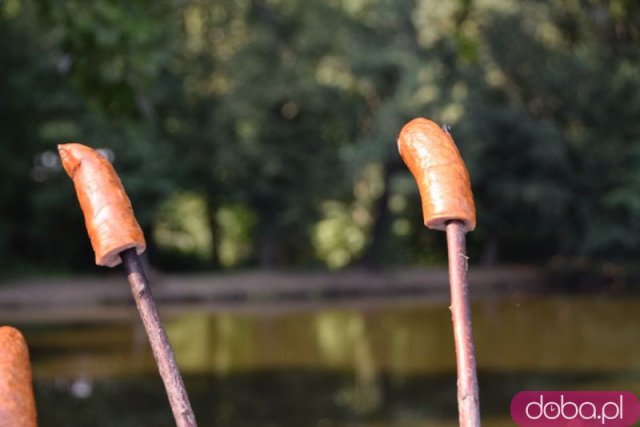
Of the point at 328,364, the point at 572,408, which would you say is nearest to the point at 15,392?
the point at 572,408

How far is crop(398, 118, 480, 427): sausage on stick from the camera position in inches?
53.1

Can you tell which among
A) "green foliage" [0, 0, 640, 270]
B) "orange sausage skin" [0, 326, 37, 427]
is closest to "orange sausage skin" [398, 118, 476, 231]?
"orange sausage skin" [0, 326, 37, 427]

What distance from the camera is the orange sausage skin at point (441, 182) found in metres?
1.37

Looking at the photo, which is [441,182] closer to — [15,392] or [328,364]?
[15,392]

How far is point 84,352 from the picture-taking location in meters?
19.0

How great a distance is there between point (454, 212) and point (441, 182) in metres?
0.04

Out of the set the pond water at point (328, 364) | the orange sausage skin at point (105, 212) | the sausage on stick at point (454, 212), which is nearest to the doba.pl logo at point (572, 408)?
the sausage on stick at point (454, 212)

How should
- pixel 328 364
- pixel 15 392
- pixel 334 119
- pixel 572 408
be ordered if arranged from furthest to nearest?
pixel 334 119 → pixel 328 364 → pixel 572 408 → pixel 15 392

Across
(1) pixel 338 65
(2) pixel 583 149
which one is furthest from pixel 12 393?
(2) pixel 583 149

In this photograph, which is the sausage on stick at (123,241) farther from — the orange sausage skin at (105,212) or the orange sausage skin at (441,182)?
the orange sausage skin at (441,182)

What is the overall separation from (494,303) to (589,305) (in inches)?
85.7

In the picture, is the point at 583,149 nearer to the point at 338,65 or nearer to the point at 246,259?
the point at 338,65

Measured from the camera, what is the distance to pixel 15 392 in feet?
3.87

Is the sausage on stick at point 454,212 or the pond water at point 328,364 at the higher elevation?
the pond water at point 328,364
